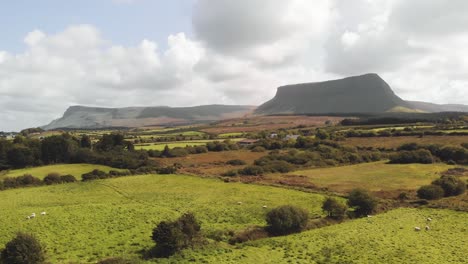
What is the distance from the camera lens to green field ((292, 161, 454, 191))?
7338 centimetres

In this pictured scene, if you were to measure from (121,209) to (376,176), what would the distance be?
57399mm

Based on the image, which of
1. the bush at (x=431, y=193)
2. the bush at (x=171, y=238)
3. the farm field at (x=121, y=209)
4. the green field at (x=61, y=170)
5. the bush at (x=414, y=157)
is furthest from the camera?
the bush at (x=414, y=157)

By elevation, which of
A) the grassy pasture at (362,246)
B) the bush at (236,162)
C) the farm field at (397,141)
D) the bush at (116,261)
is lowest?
the grassy pasture at (362,246)

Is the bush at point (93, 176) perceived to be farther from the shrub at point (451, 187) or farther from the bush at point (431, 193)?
the shrub at point (451, 187)

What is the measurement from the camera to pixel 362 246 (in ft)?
129

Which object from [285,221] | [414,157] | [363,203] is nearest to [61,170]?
[285,221]

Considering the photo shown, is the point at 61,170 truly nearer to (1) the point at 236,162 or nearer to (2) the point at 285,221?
(1) the point at 236,162

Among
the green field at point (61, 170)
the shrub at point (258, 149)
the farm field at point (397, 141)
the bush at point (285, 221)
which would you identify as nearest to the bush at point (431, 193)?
the bush at point (285, 221)

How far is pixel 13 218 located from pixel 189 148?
91.0 meters

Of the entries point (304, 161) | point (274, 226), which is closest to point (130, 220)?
point (274, 226)

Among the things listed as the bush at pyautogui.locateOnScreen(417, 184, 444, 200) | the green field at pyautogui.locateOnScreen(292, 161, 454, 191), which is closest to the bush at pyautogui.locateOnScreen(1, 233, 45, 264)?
the green field at pyautogui.locateOnScreen(292, 161, 454, 191)

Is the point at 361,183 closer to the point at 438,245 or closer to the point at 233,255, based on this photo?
the point at 438,245

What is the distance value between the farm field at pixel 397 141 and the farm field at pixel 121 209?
3021 inches

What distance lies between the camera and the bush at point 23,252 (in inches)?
1316
